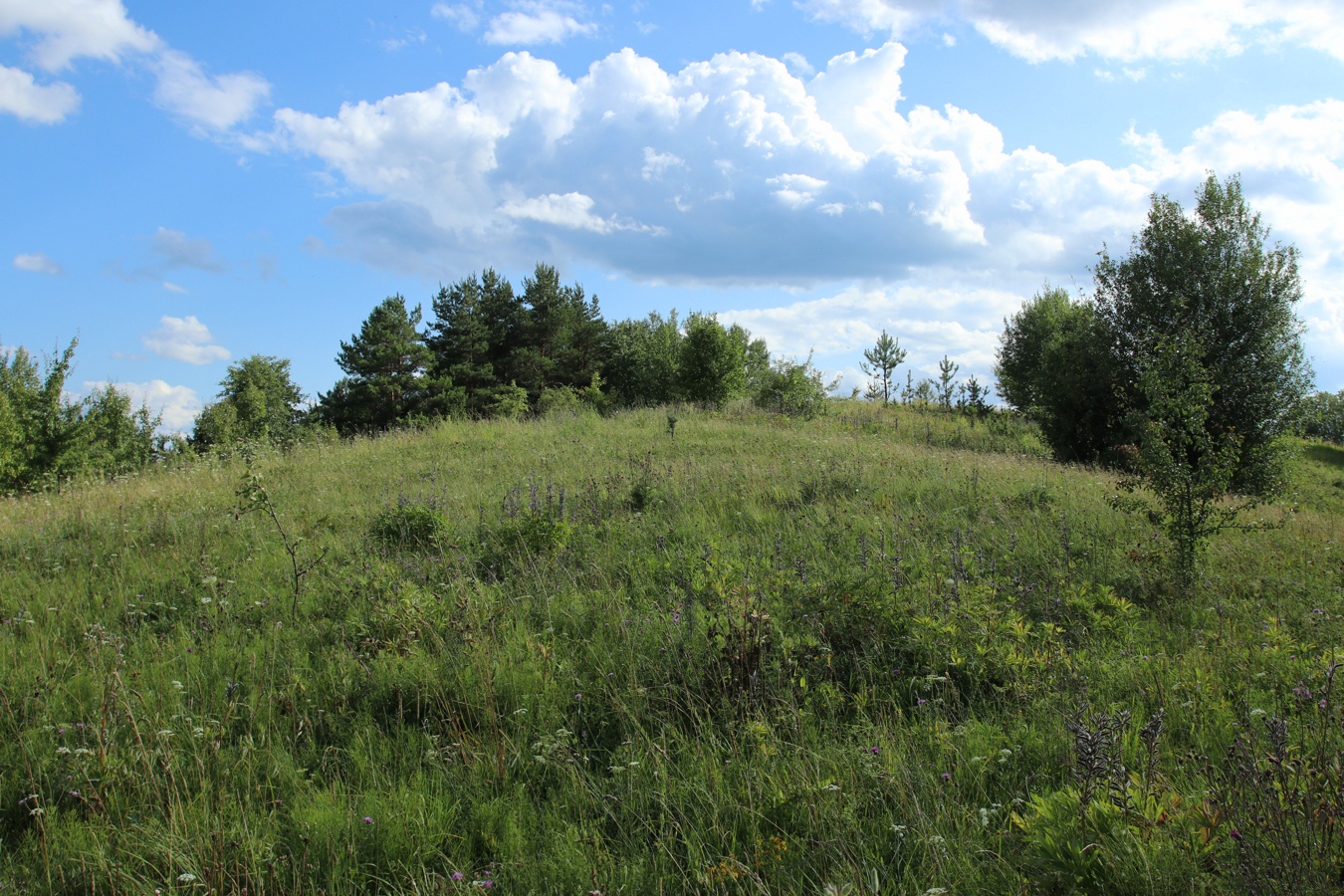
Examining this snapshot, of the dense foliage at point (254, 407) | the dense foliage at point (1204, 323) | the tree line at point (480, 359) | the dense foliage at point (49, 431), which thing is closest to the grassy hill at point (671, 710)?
the dense foliage at point (1204, 323)

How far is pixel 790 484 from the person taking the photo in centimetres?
896

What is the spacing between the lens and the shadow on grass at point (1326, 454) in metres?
33.1

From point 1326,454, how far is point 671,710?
159 feet

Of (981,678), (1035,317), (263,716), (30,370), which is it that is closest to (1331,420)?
(1035,317)

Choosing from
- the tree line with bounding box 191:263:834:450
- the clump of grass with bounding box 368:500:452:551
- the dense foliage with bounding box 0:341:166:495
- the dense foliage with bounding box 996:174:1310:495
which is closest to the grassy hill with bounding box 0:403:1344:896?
the clump of grass with bounding box 368:500:452:551

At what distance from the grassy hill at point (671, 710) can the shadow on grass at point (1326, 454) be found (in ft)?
119

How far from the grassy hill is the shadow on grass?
36277 mm

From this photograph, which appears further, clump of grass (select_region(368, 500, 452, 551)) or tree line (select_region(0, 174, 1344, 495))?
tree line (select_region(0, 174, 1344, 495))

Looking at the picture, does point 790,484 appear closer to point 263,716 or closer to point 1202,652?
point 1202,652

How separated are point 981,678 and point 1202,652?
1.90 meters

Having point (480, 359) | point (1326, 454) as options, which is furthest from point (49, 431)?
point (1326, 454)

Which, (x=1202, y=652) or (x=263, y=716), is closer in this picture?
(x=263, y=716)

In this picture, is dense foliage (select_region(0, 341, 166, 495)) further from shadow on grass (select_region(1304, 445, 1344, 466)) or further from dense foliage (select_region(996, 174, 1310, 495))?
shadow on grass (select_region(1304, 445, 1344, 466))

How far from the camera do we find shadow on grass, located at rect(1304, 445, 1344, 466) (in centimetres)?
3306
